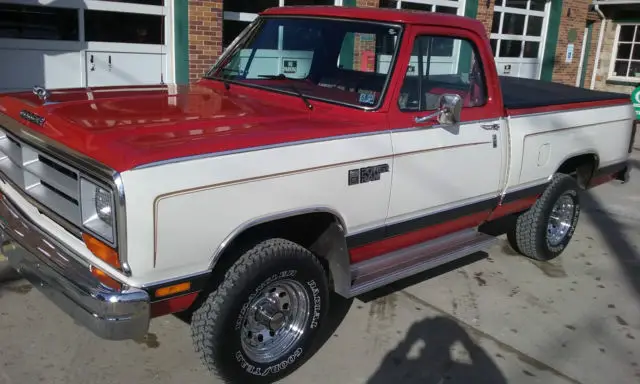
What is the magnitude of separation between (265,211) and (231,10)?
685cm

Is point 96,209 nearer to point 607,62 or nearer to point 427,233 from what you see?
point 427,233

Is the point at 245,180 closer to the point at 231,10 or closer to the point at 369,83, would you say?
the point at 369,83

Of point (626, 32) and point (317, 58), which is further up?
point (626, 32)

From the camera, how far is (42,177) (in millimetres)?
3119

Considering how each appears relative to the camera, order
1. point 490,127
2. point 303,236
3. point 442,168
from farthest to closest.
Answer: point 490,127 < point 442,168 < point 303,236

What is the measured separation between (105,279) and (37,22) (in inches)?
233

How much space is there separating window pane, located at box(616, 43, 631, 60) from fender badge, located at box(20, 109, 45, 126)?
59.3ft

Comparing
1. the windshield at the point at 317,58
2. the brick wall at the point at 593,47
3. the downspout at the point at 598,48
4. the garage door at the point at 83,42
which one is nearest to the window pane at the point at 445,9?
the garage door at the point at 83,42

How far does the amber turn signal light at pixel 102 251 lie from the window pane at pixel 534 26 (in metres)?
14.0

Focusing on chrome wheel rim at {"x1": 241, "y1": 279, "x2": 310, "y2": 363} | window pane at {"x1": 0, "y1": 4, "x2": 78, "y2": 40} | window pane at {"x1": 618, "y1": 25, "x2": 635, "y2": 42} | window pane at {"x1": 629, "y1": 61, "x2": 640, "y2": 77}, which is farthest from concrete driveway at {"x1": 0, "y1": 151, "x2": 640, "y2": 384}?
window pane at {"x1": 618, "y1": 25, "x2": 635, "y2": 42}

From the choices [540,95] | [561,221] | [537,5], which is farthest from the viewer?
[537,5]

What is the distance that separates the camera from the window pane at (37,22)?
731 centimetres

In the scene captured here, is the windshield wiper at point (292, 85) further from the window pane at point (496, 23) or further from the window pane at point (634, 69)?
the window pane at point (634, 69)

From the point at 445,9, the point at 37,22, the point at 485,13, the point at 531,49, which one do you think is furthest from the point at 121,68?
the point at 531,49
